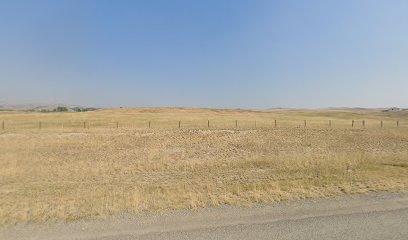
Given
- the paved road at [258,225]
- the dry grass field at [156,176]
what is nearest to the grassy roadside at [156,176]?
the dry grass field at [156,176]

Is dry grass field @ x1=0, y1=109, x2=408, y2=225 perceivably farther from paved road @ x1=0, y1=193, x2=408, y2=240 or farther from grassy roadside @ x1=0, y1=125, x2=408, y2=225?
paved road @ x1=0, y1=193, x2=408, y2=240

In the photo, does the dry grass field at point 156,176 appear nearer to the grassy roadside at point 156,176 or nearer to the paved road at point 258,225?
the grassy roadside at point 156,176

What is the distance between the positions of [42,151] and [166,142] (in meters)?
10.1

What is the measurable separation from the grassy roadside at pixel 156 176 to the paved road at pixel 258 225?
0.72 m

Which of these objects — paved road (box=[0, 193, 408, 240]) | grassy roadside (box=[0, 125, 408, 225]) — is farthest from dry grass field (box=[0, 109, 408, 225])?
paved road (box=[0, 193, 408, 240])

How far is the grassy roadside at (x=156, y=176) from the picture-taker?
27.6 feet

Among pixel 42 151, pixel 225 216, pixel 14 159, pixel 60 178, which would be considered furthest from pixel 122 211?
pixel 42 151

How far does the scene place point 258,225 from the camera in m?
6.61

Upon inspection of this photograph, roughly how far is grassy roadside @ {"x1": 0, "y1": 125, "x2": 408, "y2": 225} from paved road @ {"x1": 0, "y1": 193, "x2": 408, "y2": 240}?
72 cm

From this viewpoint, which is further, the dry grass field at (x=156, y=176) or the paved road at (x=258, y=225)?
the dry grass field at (x=156, y=176)

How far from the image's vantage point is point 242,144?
26203mm

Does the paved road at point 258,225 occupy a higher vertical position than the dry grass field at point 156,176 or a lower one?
higher

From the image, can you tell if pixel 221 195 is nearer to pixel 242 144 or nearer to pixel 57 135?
pixel 242 144

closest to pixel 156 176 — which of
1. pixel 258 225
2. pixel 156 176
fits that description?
pixel 156 176
